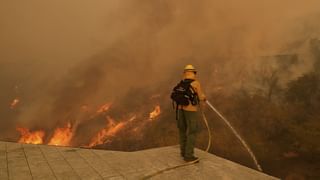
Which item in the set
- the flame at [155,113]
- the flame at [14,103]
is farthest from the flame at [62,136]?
the flame at [14,103]

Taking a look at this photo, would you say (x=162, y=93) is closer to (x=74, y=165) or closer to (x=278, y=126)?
(x=278, y=126)

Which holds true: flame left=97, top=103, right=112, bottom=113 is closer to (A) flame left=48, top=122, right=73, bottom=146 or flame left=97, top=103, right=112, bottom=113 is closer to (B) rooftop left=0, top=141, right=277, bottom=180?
(A) flame left=48, top=122, right=73, bottom=146

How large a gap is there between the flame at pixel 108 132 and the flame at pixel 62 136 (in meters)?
2.50

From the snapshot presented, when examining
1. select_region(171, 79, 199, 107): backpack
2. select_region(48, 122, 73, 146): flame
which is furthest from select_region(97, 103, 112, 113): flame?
select_region(171, 79, 199, 107): backpack

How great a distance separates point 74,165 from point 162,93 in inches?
479

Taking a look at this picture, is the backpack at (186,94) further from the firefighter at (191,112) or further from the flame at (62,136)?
the flame at (62,136)

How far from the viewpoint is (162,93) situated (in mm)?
17484

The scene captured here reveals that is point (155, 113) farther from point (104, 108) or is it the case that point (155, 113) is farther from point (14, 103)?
point (14, 103)

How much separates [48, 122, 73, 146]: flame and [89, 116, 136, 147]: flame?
250 cm

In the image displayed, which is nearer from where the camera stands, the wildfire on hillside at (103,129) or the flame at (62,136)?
the wildfire on hillside at (103,129)

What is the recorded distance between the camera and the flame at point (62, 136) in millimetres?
17656

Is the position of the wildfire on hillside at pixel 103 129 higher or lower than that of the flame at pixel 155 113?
lower

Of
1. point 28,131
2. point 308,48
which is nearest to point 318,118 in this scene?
Answer: point 308,48

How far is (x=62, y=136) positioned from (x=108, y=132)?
4559 millimetres
